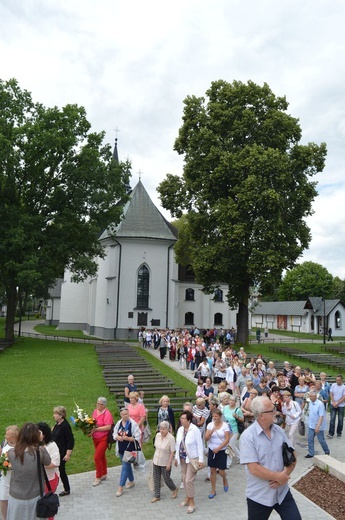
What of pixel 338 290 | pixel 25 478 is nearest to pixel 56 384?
pixel 25 478

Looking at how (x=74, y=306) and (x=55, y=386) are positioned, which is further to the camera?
(x=74, y=306)

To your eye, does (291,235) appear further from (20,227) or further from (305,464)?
(305,464)

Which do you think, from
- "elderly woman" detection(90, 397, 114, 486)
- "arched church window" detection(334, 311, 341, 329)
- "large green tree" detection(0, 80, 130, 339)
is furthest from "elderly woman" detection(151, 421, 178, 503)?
"arched church window" detection(334, 311, 341, 329)

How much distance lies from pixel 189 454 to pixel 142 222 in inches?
1620

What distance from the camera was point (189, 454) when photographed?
7.52m

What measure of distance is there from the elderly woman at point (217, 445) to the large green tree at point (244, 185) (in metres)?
22.3

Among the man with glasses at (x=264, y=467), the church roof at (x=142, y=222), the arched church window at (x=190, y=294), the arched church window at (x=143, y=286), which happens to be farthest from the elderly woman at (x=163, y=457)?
the arched church window at (x=190, y=294)

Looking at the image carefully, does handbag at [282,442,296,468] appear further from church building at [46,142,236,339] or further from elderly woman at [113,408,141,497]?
church building at [46,142,236,339]

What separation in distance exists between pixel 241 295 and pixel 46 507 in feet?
97.0

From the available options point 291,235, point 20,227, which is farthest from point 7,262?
point 291,235

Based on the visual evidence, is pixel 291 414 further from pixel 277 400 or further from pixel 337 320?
pixel 337 320

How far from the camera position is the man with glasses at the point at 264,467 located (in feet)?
14.9

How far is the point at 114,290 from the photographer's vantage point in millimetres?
45219

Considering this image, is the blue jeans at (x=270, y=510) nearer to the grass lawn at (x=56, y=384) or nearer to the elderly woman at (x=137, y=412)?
the elderly woman at (x=137, y=412)
